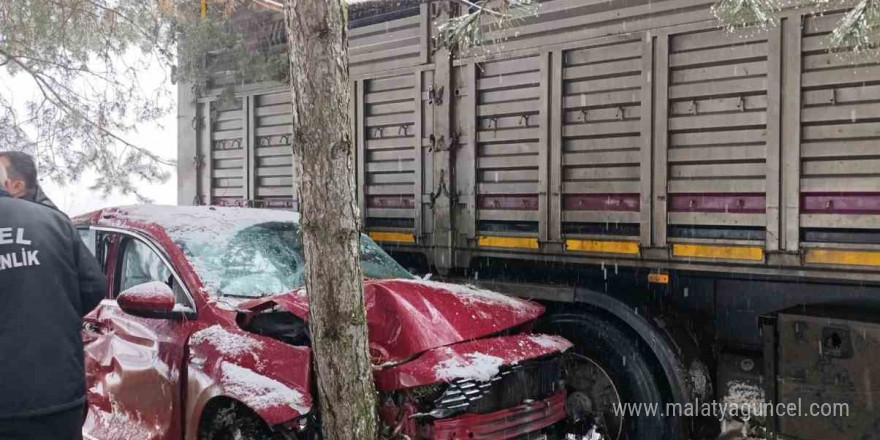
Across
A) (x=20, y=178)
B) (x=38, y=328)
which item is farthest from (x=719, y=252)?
(x=20, y=178)

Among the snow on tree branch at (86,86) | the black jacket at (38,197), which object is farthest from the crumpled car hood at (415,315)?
the snow on tree branch at (86,86)

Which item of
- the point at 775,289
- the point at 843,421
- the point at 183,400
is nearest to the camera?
the point at 183,400

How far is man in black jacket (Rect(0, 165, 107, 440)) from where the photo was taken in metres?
2.65

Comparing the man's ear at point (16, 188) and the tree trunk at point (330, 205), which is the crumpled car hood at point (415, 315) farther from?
the man's ear at point (16, 188)

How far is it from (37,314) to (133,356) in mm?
1365

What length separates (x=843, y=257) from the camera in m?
4.10

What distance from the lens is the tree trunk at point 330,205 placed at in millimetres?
3174

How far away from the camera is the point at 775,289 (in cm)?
457

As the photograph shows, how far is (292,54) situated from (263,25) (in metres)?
4.22

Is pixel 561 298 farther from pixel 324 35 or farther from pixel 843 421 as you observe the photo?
pixel 324 35

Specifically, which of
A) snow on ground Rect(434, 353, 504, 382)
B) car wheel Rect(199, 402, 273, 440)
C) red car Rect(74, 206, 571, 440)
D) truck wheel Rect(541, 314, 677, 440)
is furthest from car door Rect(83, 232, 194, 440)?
truck wheel Rect(541, 314, 677, 440)

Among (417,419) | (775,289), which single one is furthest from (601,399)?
(417,419)

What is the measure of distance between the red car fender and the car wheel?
7cm

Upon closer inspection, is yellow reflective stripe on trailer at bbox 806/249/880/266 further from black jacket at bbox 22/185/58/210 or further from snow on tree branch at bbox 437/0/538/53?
black jacket at bbox 22/185/58/210
